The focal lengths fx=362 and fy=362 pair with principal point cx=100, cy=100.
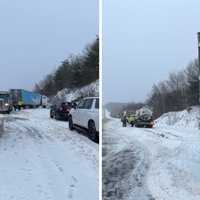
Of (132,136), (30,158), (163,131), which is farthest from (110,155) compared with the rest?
(30,158)

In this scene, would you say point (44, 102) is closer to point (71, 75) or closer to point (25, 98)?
point (25, 98)

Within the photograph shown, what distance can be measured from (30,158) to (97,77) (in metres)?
0.72

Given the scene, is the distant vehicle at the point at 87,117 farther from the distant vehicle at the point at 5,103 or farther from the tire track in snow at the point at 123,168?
the distant vehicle at the point at 5,103

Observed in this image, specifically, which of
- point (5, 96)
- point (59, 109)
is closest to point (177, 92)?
point (59, 109)

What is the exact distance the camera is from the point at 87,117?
267 cm

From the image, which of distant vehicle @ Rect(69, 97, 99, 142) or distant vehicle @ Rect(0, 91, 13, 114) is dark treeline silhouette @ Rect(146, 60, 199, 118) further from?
distant vehicle @ Rect(0, 91, 13, 114)

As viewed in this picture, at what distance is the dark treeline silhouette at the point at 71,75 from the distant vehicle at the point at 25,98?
5 cm

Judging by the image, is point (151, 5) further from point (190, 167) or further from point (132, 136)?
point (190, 167)

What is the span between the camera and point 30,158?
2.44 metres

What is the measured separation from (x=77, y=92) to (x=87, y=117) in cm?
31

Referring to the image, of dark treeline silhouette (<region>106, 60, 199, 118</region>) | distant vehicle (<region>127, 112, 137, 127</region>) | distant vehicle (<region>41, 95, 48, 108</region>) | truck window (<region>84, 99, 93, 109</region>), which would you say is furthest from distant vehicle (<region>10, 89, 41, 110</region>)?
distant vehicle (<region>127, 112, 137, 127</region>)

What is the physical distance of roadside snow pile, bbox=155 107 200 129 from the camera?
2203 millimetres

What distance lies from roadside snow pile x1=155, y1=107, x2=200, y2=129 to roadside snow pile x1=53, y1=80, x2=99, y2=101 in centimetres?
45

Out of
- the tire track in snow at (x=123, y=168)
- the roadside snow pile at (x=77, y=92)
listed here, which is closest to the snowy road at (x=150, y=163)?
the tire track in snow at (x=123, y=168)
